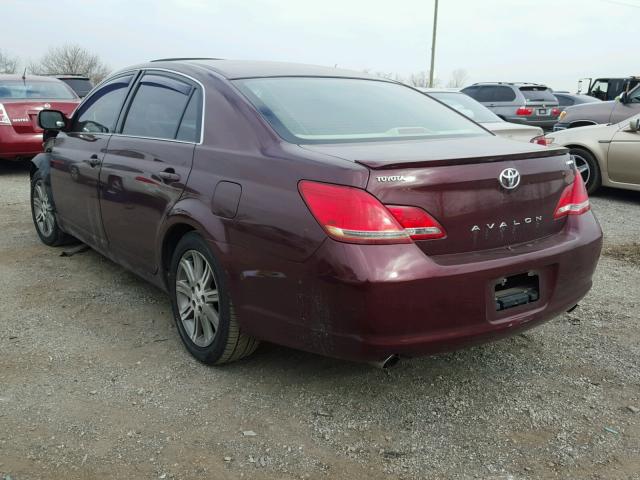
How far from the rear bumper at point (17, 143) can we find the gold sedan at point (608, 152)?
7.21 m

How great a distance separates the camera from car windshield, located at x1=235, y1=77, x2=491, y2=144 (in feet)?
9.53

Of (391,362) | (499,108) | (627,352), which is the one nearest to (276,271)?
(391,362)

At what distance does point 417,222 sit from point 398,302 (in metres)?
0.33

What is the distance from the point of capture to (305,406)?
278cm

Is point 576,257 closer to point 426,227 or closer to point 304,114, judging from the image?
point 426,227

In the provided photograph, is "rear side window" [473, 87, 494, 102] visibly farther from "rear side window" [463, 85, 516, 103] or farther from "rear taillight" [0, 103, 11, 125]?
"rear taillight" [0, 103, 11, 125]

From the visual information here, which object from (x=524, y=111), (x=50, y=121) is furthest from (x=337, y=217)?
(x=524, y=111)

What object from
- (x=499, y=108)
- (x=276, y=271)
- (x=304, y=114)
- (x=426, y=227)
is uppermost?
(x=304, y=114)

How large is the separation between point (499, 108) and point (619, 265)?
36.1 feet

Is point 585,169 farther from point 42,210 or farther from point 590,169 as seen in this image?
point 42,210

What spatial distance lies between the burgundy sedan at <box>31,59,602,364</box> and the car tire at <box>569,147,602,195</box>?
504 centimetres

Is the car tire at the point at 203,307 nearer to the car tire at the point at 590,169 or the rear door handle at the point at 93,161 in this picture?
the rear door handle at the point at 93,161

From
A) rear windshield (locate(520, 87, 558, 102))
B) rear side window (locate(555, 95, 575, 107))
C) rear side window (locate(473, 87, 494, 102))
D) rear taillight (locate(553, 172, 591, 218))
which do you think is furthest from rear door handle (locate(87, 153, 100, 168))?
rear side window (locate(555, 95, 575, 107))

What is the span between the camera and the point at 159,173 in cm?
331
